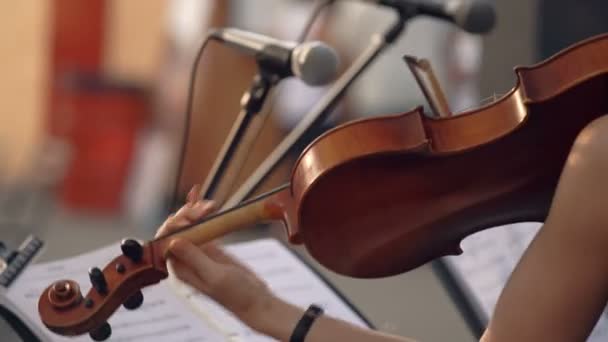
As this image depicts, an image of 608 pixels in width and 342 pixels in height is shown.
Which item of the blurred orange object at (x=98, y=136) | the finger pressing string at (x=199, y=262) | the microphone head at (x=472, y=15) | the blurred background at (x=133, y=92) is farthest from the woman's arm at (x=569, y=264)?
the blurred orange object at (x=98, y=136)

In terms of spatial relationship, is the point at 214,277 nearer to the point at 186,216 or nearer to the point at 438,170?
the point at 186,216

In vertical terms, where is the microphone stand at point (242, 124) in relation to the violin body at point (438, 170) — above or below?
below

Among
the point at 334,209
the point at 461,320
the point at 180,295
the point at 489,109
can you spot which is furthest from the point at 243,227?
the point at 461,320

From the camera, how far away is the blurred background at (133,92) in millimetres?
4988

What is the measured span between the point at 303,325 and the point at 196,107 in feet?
12.7

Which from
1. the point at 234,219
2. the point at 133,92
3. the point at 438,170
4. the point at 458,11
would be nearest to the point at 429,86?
the point at 438,170

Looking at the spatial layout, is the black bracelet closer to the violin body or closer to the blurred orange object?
the violin body

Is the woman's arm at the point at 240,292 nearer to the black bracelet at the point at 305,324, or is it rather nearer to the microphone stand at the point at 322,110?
the black bracelet at the point at 305,324

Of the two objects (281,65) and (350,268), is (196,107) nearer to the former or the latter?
(281,65)

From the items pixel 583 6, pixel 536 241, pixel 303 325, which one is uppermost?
pixel 536 241

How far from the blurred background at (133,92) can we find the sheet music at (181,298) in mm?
3041

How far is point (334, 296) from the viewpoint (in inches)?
63.5

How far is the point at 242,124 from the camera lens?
1607 mm

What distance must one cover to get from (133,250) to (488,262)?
0.60m
